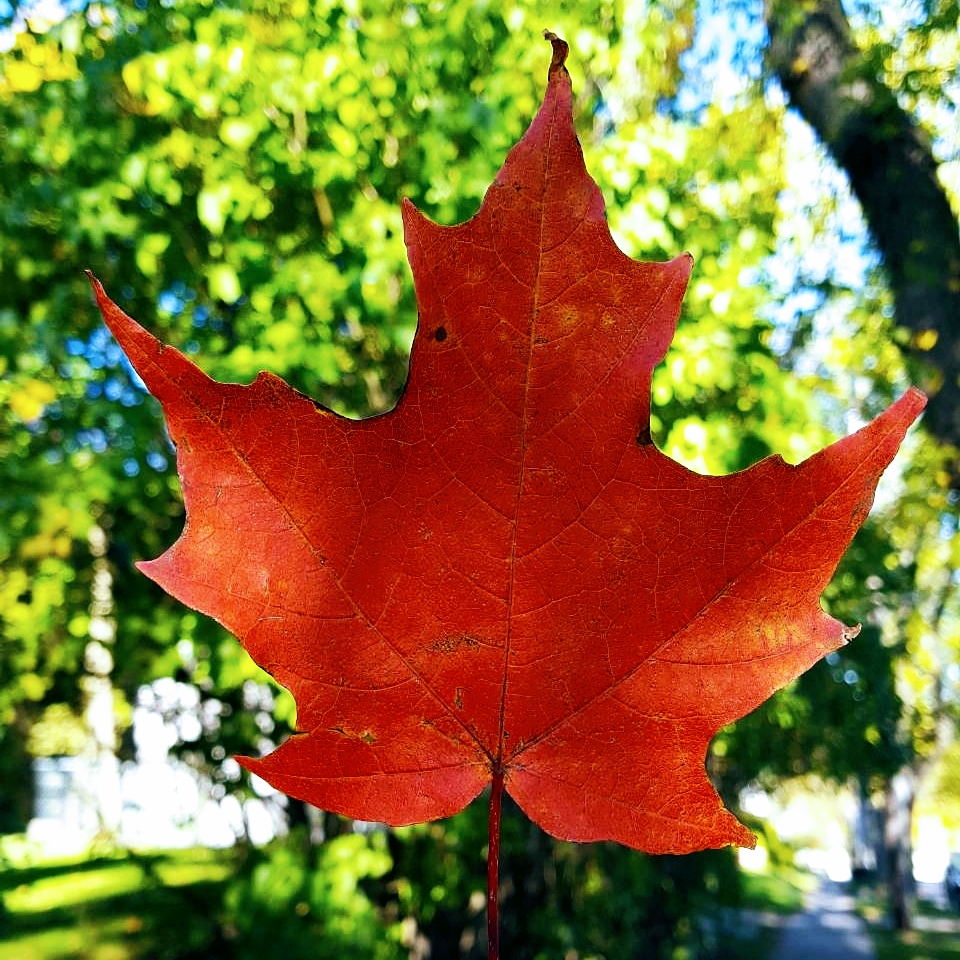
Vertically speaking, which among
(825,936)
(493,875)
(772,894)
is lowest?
(825,936)

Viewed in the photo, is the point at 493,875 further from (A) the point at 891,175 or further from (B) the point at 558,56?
(A) the point at 891,175

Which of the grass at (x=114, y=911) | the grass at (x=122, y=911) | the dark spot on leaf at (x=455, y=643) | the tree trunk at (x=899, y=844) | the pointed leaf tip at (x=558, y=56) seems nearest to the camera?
the pointed leaf tip at (x=558, y=56)

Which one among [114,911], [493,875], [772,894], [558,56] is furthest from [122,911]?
[772,894]

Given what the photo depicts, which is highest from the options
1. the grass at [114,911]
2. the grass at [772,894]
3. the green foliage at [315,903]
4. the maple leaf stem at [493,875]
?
the maple leaf stem at [493,875]

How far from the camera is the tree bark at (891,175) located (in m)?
5.07

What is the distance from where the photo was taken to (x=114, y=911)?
8812 millimetres

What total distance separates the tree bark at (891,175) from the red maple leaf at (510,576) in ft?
15.6

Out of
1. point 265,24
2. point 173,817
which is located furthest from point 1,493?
point 173,817

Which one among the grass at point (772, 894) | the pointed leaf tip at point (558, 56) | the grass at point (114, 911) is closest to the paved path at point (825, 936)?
the grass at point (772, 894)

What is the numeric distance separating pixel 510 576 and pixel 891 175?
560cm

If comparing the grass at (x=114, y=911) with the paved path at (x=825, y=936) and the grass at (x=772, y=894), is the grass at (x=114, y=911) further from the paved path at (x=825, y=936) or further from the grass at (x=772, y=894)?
the grass at (x=772, y=894)

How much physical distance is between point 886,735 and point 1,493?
18.3ft

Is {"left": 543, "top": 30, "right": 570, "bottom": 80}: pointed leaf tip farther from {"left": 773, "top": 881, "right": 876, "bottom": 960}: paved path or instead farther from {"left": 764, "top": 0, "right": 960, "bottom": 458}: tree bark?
{"left": 773, "top": 881, "right": 876, "bottom": 960}: paved path

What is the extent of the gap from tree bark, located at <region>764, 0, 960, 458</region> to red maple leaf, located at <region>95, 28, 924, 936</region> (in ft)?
15.6
